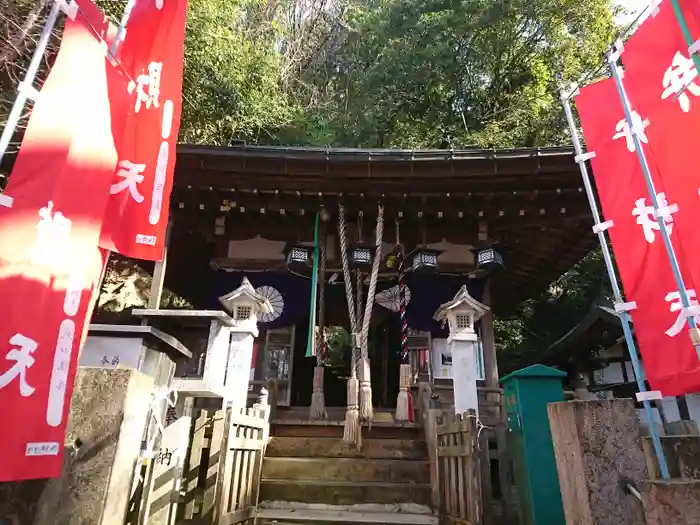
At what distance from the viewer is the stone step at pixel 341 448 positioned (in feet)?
19.2

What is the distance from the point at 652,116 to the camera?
3.26 m

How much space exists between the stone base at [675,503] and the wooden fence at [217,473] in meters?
3.21

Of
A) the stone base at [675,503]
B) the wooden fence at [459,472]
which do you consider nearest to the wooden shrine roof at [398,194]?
the wooden fence at [459,472]

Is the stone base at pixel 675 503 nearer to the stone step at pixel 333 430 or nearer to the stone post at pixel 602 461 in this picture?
the stone post at pixel 602 461

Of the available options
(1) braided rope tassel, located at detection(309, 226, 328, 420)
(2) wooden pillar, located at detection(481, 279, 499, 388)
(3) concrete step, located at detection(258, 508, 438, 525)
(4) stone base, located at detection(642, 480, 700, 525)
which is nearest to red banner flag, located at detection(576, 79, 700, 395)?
(4) stone base, located at detection(642, 480, 700, 525)

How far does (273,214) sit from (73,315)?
648 centimetres

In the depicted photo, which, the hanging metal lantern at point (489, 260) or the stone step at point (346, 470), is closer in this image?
the stone step at point (346, 470)

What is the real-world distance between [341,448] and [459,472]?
6.53 ft

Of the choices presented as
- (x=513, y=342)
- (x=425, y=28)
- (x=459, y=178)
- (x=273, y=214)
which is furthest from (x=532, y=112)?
(x=273, y=214)

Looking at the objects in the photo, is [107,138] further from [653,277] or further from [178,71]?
[653,277]

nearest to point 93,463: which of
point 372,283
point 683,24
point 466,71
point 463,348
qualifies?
point 683,24

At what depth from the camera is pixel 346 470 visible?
557 cm

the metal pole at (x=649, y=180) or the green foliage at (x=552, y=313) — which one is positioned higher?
the green foliage at (x=552, y=313)

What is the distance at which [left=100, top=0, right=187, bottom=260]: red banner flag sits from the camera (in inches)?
130
